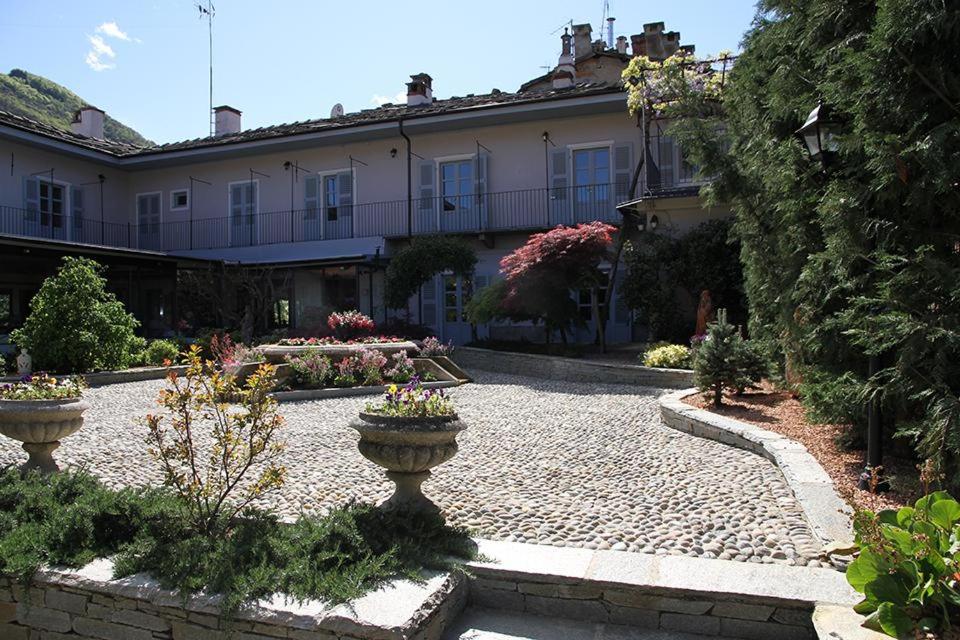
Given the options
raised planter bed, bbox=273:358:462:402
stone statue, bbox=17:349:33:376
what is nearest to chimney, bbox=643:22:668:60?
raised planter bed, bbox=273:358:462:402

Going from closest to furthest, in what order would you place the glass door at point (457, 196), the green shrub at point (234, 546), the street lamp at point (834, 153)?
the green shrub at point (234, 546), the street lamp at point (834, 153), the glass door at point (457, 196)

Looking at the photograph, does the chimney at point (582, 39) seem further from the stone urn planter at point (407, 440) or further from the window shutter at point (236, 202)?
the stone urn planter at point (407, 440)

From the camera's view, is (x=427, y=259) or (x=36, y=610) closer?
(x=36, y=610)

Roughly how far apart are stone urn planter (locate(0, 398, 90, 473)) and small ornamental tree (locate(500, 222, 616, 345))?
29.5 ft

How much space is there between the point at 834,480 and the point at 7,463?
249 inches

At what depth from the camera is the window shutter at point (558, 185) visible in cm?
1644

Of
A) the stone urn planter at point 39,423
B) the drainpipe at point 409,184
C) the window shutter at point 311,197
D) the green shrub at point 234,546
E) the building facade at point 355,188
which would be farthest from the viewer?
the window shutter at point 311,197

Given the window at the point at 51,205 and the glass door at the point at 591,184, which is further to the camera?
the window at the point at 51,205

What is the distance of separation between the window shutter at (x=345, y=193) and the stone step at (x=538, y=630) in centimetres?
1650

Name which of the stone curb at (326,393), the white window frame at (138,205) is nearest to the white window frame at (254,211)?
the white window frame at (138,205)

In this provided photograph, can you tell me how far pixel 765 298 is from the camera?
23.0 ft

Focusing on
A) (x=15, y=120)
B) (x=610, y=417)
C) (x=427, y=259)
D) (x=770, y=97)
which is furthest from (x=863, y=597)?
(x=15, y=120)

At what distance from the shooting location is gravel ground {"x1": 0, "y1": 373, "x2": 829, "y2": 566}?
12.2 feet

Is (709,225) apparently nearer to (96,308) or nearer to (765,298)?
(765,298)
